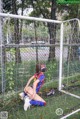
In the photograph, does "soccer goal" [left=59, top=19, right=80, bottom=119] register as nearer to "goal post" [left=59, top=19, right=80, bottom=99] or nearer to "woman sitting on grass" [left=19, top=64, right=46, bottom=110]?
"goal post" [left=59, top=19, right=80, bottom=99]

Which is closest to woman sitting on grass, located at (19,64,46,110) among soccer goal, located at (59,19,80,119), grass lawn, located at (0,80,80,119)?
grass lawn, located at (0,80,80,119)

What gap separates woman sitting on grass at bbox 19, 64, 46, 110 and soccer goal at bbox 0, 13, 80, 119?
19 centimetres

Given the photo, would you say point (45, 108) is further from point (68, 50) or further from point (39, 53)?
point (68, 50)

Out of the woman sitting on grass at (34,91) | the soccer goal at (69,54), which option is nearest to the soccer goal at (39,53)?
the soccer goal at (69,54)

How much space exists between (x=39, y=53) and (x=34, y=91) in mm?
828

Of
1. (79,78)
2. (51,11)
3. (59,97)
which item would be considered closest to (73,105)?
(59,97)

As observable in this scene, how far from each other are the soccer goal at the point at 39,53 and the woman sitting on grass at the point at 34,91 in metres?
0.19

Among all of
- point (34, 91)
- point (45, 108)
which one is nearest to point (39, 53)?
point (34, 91)

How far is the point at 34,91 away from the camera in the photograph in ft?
19.1

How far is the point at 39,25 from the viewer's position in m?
5.98

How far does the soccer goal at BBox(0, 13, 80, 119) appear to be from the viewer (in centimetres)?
552

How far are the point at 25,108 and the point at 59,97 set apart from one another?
114 cm

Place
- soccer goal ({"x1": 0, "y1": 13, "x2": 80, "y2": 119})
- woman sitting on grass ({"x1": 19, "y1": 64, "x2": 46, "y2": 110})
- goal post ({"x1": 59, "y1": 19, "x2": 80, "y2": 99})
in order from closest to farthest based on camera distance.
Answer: soccer goal ({"x1": 0, "y1": 13, "x2": 80, "y2": 119})
woman sitting on grass ({"x1": 19, "y1": 64, "x2": 46, "y2": 110})
goal post ({"x1": 59, "y1": 19, "x2": 80, "y2": 99})

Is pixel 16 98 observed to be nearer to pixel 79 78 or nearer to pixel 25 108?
pixel 25 108
